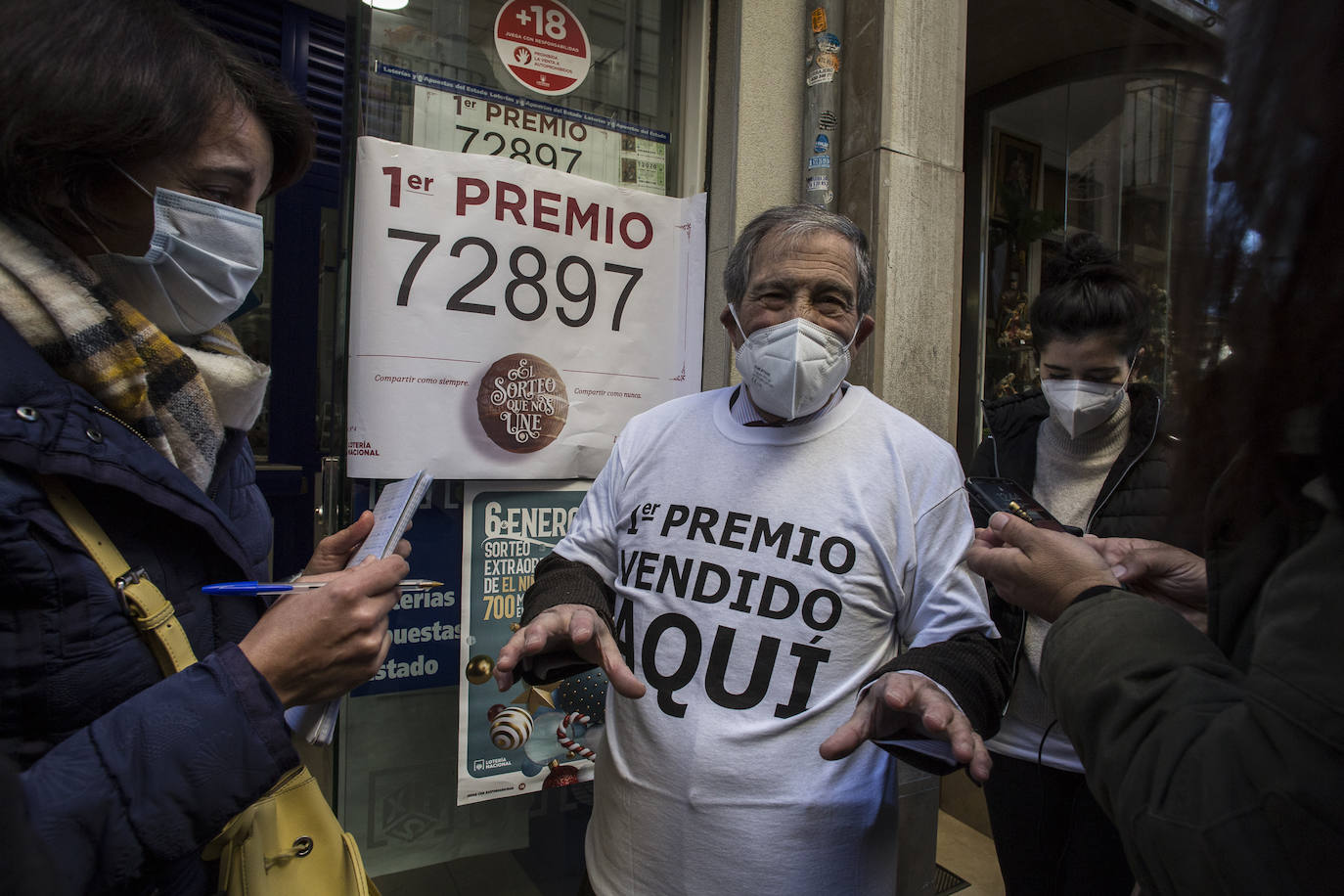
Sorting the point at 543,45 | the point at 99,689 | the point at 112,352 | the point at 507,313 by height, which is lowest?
the point at 99,689

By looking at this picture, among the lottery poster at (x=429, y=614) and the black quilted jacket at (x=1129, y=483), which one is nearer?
the black quilted jacket at (x=1129, y=483)

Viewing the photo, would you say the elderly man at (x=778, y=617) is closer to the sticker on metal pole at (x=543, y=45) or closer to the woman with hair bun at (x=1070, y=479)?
the woman with hair bun at (x=1070, y=479)

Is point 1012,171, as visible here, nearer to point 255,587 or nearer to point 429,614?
point 429,614

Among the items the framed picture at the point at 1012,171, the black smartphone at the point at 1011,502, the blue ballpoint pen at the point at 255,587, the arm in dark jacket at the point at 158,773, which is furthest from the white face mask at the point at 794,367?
the framed picture at the point at 1012,171

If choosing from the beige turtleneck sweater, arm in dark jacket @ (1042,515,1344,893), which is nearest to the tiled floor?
the beige turtleneck sweater

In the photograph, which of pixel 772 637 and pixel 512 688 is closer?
pixel 772 637

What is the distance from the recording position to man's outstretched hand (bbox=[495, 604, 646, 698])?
4.33 feet

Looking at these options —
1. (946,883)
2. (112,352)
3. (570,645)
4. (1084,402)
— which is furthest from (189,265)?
(946,883)

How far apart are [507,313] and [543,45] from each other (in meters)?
0.98

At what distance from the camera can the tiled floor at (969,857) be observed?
321 centimetres

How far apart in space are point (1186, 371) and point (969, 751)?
0.67 metres

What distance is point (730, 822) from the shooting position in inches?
54.2

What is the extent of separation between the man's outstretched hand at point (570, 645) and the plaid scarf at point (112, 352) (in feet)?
1.94

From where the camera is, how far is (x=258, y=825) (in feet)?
3.74
